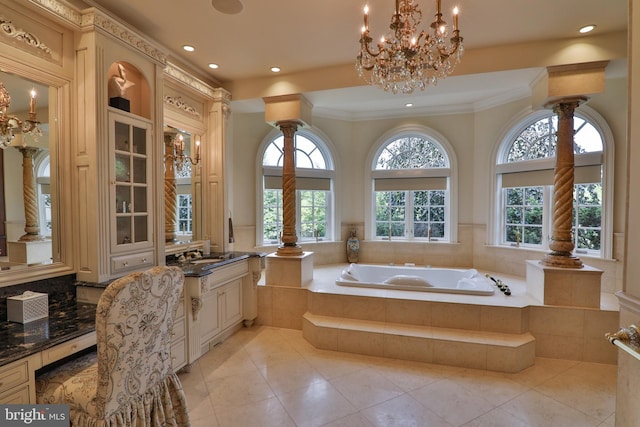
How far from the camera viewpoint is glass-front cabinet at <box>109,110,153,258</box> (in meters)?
2.34

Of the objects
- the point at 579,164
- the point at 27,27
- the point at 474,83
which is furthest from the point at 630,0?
the point at 27,27

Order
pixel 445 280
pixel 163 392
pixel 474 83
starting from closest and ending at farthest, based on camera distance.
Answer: pixel 163 392 < pixel 474 83 < pixel 445 280

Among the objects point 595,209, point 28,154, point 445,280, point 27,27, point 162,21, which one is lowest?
point 445,280

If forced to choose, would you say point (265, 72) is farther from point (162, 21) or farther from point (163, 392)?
point (163, 392)

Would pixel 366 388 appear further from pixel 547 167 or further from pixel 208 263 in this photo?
pixel 547 167

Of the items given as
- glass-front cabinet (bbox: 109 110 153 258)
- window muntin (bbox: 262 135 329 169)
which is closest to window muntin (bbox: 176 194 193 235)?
glass-front cabinet (bbox: 109 110 153 258)

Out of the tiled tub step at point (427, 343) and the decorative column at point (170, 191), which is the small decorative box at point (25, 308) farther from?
the tiled tub step at point (427, 343)

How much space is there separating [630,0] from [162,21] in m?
3.11

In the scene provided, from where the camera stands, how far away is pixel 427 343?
2824mm

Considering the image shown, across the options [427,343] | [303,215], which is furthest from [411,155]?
[427,343]

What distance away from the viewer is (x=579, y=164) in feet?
12.3

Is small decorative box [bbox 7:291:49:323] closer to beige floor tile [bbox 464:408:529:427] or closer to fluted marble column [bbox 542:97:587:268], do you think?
beige floor tile [bbox 464:408:529:427]

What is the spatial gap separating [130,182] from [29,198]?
2.05 feet

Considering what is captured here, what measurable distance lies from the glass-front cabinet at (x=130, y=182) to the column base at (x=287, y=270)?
145cm
